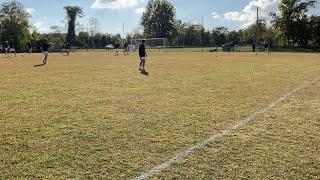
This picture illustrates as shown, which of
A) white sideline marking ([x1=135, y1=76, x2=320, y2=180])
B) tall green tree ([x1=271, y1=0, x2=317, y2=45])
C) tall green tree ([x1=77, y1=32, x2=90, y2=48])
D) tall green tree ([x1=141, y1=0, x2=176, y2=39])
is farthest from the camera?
tall green tree ([x1=141, y1=0, x2=176, y2=39])

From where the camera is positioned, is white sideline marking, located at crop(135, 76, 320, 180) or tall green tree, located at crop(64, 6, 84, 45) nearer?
white sideline marking, located at crop(135, 76, 320, 180)

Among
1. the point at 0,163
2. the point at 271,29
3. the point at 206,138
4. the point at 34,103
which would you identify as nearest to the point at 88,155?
the point at 0,163

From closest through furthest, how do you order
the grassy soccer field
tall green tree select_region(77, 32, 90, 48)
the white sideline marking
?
1. the white sideline marking
2. the grassy soccer field
3. tall green tree select_region(77, 32, 90, 48)

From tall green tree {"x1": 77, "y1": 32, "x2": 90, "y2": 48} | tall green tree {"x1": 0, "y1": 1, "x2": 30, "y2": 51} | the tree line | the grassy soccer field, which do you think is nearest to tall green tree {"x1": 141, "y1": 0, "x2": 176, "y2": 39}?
the tree line

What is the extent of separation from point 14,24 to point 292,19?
6494 centimetres

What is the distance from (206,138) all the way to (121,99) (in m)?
5.48

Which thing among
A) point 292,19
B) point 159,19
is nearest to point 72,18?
point 159,19

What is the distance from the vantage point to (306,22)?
9662cm

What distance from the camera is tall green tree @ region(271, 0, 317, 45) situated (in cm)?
9681

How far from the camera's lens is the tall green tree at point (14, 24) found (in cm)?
10625

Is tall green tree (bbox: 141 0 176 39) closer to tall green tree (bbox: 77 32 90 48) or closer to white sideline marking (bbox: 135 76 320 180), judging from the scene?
tall green tree (bbox: 77 32 90 48)

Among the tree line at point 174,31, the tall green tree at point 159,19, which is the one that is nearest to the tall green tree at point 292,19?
the tree line at point 174,31

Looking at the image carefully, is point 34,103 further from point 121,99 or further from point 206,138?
point 206,138

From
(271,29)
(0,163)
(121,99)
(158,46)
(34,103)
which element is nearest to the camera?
(0,163)
